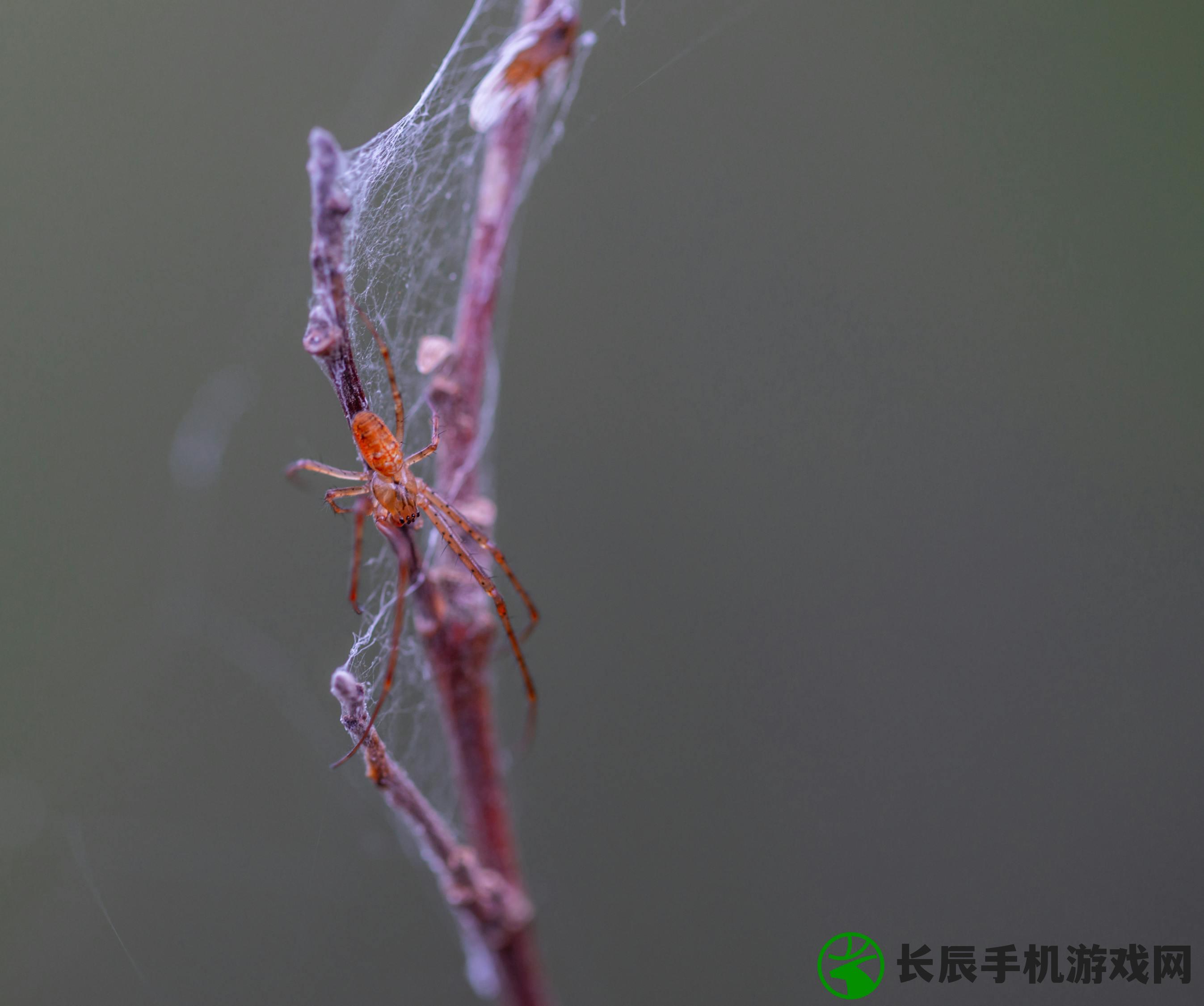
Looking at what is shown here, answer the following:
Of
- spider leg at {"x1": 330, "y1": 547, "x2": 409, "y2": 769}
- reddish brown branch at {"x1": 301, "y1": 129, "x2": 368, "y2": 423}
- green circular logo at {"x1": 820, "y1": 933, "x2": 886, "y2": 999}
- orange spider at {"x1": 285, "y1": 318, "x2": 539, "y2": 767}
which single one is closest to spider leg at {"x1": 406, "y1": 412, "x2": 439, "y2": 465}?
orange spider at {"x1": 285, "y1": 318, "x2": 539, "y2": 767}

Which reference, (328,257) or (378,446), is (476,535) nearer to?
(378,446)

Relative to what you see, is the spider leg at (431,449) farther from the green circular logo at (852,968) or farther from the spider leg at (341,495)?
the green circular logo at (852,968)

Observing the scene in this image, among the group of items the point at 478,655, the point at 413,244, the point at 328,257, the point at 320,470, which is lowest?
the point at 478,655

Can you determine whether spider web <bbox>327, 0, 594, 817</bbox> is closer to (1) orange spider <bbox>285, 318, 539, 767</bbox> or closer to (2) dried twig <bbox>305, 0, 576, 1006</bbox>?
(1) orange spider <bbox>285, 318, 539, 767</bbox>

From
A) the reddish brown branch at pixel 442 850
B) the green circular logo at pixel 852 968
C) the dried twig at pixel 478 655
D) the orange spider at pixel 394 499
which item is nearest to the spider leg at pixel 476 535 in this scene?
the orange spider at pixel 394 499

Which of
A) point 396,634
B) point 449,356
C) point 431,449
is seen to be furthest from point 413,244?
point 396,634

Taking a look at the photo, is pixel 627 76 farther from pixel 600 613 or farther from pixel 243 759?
pixel 243 759
